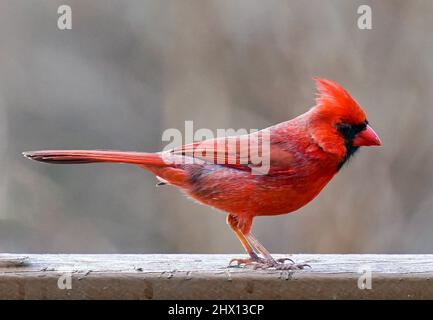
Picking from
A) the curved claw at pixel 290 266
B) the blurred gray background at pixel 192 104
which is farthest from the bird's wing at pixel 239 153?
the blurred gray background at pixel 192 104

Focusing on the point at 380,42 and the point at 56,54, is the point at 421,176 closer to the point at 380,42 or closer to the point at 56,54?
the point at 380,42

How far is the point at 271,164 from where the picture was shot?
3.15m

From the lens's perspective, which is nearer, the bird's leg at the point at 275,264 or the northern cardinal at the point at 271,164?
the bird's leg at the point at 275,264

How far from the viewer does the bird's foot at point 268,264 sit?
2.96 meters

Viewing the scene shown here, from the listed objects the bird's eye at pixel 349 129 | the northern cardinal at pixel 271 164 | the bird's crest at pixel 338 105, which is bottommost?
the northern cardinal at pixel 271 164

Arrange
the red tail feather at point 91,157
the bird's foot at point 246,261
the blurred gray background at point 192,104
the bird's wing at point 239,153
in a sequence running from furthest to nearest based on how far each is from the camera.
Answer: the blurred gray background at point 192,104 < the bird's wing at point 239,153 < the bird's foot at point 246,261 < the red tail feather at point 91,157

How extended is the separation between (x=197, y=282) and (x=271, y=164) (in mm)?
547

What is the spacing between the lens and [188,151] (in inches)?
126

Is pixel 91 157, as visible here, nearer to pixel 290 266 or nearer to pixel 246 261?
pixel 246 261

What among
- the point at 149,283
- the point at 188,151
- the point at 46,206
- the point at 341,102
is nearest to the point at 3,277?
the point at 149,283

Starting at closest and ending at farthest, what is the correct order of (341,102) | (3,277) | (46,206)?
(3,277) < (341,102) < (46,206)

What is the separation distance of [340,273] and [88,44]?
8.69 ft

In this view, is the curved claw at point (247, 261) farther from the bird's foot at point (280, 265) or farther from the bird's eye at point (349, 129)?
the bird's eye at point (349, 129)

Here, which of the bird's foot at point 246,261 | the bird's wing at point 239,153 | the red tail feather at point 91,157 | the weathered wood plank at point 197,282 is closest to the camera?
the weathered wood plank at point 197,282
